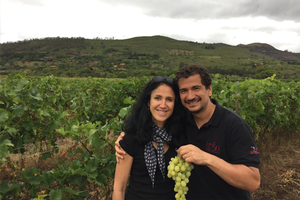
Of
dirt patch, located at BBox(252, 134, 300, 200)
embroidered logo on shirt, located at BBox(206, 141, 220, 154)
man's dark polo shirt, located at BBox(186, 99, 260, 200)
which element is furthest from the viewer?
dirt patch, located at BBox(252, 134, 300, 200)

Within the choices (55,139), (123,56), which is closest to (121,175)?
(55,139)

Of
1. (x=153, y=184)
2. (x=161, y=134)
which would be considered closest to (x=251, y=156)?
(x=161, y=134)

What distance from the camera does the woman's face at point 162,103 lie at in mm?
1781

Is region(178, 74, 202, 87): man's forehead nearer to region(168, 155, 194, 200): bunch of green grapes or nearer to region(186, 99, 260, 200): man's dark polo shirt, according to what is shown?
region(186, 99, 260, 200): man's dark polo shirt

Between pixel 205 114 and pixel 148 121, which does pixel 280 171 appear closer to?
pixel 205 114

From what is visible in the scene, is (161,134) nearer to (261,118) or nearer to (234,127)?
(234,127)

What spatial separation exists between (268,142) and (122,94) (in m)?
4.51

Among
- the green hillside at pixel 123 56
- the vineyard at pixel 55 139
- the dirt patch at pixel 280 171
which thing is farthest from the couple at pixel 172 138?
the green hillside at pixel 123 56

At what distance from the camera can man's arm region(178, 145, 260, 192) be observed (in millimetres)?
1434

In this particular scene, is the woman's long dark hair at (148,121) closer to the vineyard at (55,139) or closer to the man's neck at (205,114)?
the man's neck at (205,114)

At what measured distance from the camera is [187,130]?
1.96 m

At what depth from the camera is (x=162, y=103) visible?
1786 mm

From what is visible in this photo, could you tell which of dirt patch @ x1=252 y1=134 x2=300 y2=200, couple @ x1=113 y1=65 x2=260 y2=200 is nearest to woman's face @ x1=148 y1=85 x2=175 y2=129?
couple @ x1=113 y1=65 x2=260 y2=200

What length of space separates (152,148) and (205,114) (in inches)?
23.0
